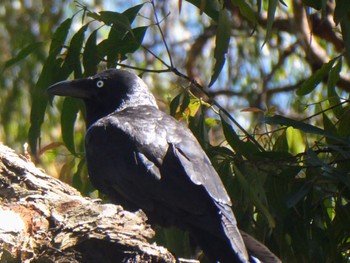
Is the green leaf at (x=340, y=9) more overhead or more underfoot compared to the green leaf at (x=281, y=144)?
more overhead

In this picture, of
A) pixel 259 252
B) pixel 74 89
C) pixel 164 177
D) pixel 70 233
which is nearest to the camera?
pixel 70 233

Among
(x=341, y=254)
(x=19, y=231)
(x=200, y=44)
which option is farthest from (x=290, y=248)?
(x=200, y=44)

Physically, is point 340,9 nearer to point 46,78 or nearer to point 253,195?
point 253,195

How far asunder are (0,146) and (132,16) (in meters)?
1.32

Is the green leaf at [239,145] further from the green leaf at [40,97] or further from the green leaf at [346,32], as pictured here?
the green leaf at [40,97]

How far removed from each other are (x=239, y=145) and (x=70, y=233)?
5.19 feet

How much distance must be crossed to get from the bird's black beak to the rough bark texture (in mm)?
1482

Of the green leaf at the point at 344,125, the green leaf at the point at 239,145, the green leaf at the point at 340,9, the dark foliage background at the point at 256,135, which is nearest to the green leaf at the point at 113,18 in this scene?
the dark foliage background at the point at 256,135

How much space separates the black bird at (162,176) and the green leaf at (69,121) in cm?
21

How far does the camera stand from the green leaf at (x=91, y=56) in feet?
16.2

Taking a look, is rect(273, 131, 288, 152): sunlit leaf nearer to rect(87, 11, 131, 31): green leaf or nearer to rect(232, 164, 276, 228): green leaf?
rect(232, 164, 276, 228): green leaf

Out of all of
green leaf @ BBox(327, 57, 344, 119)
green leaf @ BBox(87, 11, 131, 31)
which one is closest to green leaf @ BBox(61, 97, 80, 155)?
green leaf @ BBox(87, 11, 131, 31)

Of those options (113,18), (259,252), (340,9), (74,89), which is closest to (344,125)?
(340,9)

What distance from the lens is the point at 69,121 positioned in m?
5.20
